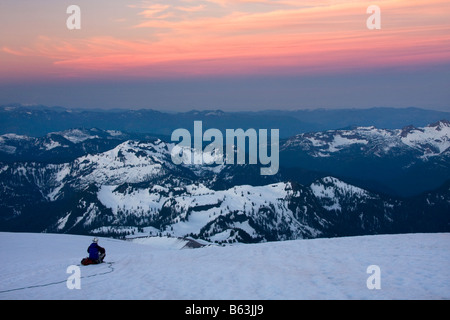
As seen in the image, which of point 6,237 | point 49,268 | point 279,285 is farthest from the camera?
point 6,237

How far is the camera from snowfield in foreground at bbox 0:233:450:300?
87.7ft

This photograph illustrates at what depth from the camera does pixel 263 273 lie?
107 feet

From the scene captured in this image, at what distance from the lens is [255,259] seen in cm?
3934

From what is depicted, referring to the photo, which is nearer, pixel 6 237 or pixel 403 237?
pixel 403 237

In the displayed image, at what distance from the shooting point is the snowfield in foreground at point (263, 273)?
87.7ft

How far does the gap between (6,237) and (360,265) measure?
6262 cm
